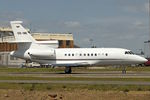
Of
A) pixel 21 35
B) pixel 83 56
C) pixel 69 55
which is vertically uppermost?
pixel 21 35

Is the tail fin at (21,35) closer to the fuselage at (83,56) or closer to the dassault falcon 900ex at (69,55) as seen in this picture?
the dassault falcon 900ex at (69,55)

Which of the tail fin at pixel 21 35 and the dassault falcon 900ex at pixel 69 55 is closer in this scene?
the dassault falcon 900ex at pixel 69 55

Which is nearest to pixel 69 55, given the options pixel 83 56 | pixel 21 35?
pixel 83 56

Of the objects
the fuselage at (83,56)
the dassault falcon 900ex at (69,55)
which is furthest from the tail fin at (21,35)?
the fuselage at (83,56)

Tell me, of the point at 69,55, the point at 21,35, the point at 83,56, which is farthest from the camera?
the point at 21,35

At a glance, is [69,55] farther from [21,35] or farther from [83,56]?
[21,35]

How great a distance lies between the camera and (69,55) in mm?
60938

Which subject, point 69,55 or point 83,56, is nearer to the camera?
point 83,56

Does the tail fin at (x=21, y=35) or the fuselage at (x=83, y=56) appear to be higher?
the tail fin at (x=21, y=35)

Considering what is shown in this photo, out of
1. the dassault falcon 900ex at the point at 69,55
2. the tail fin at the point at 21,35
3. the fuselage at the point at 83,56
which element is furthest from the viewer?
the tail fin at the point at 21,35

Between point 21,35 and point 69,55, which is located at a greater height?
point 21,35

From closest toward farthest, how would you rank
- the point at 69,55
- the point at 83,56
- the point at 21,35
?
1. the point at 83,56
2. the point at 69,55
3. the point at 21,35

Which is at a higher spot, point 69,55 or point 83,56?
point 69,55

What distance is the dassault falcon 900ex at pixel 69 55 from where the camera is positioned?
59.0 metres
